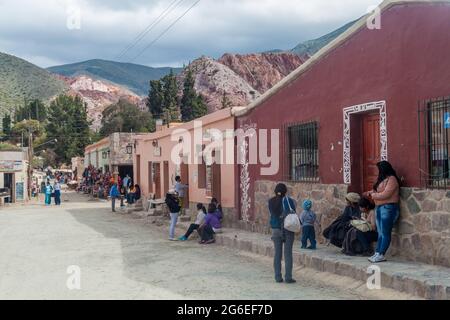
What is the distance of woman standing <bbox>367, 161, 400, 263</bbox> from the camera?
8531 millimetres

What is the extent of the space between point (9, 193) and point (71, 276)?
101 ft

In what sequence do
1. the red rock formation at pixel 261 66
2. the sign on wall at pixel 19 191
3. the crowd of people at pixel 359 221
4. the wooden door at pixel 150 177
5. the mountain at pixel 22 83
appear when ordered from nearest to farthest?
the crowd of people at pixel 359 221, the wooden door at pixel 150 177, the sign on wall at pixel 19 191, the mountain at pixel 22 83, the red rock formation at pixel 261 66

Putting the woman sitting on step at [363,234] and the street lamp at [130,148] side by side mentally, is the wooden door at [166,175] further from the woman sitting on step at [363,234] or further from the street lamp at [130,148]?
the street lamp at [130,148]

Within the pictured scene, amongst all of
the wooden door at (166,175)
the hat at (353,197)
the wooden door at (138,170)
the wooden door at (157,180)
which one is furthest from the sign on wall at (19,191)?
the hat at (353,197)

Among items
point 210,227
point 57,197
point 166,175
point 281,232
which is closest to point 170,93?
point 57,197

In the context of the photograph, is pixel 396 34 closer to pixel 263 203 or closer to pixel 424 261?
pixel 424 261

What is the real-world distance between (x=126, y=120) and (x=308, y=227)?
201ft

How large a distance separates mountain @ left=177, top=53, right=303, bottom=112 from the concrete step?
309 ft

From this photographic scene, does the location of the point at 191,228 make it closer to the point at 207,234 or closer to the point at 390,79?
the point at 207,234

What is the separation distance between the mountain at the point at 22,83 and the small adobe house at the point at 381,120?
113 m

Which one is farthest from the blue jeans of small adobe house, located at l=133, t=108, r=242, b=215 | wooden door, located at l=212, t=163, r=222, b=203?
wooden door, located at l=212, t=163, r=222, b=203

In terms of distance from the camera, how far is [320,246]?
1078cm

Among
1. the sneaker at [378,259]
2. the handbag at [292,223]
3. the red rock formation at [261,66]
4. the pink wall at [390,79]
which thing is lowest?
the sneaker at [378,259]

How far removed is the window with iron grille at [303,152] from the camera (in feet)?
38.3
